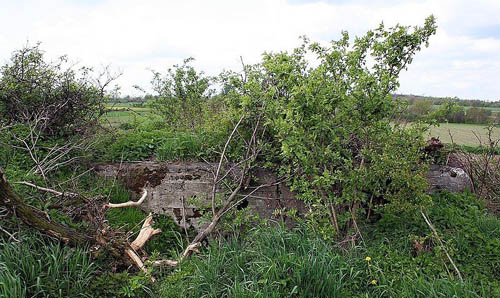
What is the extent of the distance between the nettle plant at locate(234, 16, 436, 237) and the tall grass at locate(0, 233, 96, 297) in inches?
91.1

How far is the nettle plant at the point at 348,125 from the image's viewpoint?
4.12 metres

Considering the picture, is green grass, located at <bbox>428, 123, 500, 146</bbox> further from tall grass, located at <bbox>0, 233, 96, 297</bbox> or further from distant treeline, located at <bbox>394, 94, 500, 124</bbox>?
tall grass, located at <bbox>0, 233, 96, 297</bbox>

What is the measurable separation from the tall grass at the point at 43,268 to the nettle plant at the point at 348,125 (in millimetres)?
2313

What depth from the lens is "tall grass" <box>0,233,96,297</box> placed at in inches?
132

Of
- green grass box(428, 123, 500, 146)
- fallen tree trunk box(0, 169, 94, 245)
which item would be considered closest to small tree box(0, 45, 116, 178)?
fallen tree trunk box(0, 169, 94, 245)

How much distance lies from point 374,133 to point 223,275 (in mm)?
2192

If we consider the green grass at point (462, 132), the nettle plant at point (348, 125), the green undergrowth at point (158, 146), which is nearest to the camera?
the nettle plant at point (348, 125)

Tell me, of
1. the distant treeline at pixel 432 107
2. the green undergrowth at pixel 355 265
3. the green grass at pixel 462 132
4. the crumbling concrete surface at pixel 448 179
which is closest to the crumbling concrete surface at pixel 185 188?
the crumbling concrete surface at pixel 448 179

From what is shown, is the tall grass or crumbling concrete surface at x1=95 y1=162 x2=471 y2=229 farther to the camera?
crumbling concrete surface at x1=95 y1=162 x2=471 y2=229

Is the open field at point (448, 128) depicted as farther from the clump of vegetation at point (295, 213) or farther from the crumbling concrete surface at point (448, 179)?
the clump of vegetation at point (295, 213)

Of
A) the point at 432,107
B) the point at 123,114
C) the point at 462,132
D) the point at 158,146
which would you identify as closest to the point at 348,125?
the point at 432,107

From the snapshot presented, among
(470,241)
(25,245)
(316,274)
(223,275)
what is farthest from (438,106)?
(25,245)

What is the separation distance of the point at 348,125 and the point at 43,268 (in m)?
3.38

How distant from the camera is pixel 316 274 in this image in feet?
11.1
